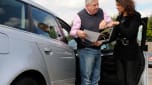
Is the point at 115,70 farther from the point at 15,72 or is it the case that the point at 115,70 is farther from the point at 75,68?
the point at 15,72

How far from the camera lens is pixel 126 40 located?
5.29 m

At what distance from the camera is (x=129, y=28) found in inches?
206

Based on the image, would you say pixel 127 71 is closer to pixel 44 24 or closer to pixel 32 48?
pixel 44 24

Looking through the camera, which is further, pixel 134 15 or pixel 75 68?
pixel 75 68

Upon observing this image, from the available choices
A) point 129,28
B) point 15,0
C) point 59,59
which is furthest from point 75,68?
point 15,0

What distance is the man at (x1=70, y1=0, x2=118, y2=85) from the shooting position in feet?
Answer: 17.8

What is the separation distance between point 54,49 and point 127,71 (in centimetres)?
109

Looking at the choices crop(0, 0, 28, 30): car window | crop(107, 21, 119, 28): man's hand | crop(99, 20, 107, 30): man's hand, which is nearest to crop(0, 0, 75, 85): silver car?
crop(0, 0, 28, 30): car window

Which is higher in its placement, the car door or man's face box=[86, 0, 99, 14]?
man's face box=[86, 0, 99, 14]

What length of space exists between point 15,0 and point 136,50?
1.82 m

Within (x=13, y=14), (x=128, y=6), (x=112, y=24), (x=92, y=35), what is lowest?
(x=92, y=35)

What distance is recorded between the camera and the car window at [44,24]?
4828mm

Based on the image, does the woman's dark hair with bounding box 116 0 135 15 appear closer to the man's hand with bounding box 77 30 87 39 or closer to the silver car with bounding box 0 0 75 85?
the man's hand with bounding box 77 30 87 39

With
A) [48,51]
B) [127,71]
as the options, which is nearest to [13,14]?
[48,51]
